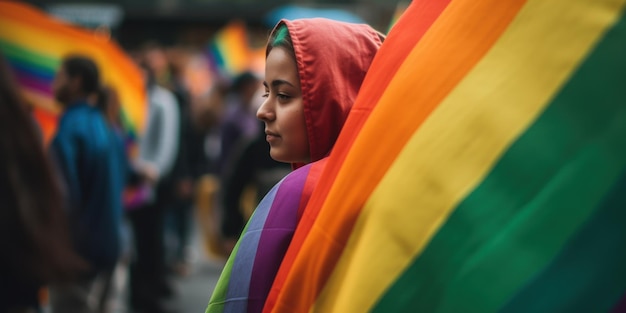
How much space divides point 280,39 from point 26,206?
112 cm

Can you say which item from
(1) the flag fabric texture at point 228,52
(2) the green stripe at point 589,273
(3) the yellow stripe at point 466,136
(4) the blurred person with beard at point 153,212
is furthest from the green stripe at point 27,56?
(1) the flag fabric texture at point 228,52

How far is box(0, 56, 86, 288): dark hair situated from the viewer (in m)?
3.24

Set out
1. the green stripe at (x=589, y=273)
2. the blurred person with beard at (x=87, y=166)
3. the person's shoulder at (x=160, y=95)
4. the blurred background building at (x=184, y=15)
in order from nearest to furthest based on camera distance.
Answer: the green stripe at (x=589, y=273)
the blurred person with beard at (x=87, y=166)
the person's shoulder at (x=160, y=95)
the blurred background building at (x=184, y=15)

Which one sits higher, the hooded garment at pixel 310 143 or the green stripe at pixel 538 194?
the green stripe at pixel 538 194

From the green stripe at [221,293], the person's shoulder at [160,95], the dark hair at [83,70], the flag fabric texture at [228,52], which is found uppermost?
the green stripe at [221,293]

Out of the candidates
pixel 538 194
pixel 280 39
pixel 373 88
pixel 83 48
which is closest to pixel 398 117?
pixel 373 88

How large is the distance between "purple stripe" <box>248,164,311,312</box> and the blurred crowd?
3.76 ft

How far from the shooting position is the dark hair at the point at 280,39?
2.71 meters

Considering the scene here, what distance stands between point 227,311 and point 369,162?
582 mm

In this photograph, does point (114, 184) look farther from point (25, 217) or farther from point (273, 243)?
point (273, 243)

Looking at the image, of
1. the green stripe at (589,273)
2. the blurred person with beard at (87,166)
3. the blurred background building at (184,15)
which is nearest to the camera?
the green stripe at (589,273)

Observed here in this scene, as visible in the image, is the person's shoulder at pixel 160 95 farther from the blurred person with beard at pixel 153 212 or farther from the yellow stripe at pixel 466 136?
the yellow stripe at pixel 466 136

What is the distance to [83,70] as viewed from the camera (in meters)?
6.90

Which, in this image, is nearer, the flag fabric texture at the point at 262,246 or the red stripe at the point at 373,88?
the red stripe at the point at 373,88
